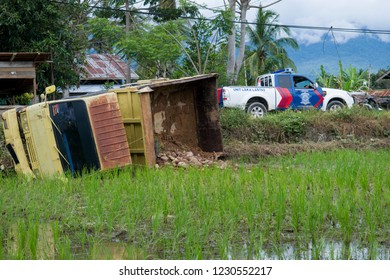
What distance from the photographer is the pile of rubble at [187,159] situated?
11.8 meters

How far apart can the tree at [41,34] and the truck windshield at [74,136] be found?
444 inches

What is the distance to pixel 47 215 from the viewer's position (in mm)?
7570

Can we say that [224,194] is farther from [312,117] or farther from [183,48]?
→ [183,48]

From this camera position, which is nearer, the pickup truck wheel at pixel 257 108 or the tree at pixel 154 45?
the pickup truck wheel at pixel 257 108

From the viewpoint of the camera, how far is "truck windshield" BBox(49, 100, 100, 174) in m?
10.5

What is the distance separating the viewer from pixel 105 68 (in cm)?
3544

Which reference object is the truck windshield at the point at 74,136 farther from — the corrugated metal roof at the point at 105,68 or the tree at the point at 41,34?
the corrugated metal roof at the point at 105,68

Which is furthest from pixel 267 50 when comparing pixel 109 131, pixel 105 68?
pixel 109 131

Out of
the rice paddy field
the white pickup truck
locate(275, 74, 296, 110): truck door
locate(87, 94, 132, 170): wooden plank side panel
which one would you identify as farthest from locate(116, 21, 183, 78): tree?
the rice paddy field

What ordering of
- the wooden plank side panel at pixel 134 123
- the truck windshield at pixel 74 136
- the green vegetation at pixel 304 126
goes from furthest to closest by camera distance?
1. the green vegetation at pixel 304 126
2. the wooden plank side panel at pixel 134 123
3. the truck windshield at pixel 74 136

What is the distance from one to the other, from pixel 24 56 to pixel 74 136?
7.69 m

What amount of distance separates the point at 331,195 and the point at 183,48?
63.3ft

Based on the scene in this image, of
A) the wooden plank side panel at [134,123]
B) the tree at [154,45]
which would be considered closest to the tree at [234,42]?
the tree at [154,45]

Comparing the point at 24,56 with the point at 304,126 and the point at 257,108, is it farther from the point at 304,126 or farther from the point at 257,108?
the point at 304,126
